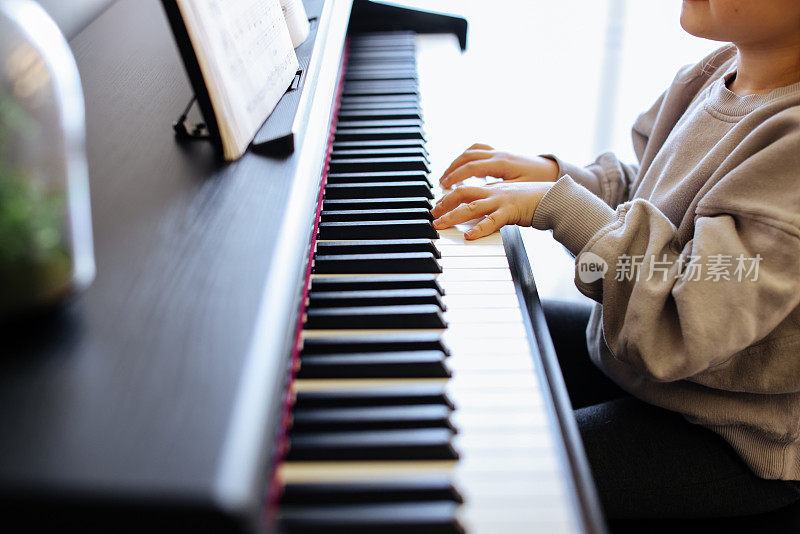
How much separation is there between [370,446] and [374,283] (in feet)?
0.97

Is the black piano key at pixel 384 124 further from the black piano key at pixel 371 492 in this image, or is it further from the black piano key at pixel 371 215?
the black piano key at pixel 371 492

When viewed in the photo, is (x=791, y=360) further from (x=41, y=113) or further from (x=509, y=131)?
(x=509, y=131)

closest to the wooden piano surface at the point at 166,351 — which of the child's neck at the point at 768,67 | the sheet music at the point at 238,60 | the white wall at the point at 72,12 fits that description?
the sheet music at the point at 238,60

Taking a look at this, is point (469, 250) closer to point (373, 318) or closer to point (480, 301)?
point (480, 301)

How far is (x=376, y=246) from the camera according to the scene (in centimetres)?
98

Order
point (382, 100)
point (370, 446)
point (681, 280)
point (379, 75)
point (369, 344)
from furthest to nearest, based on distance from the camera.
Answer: point (379, 75)
point (382, 100)
point (681, 280)
point (369, 344)
point (370, 446)

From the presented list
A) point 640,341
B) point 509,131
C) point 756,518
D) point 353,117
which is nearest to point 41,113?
point 640,341

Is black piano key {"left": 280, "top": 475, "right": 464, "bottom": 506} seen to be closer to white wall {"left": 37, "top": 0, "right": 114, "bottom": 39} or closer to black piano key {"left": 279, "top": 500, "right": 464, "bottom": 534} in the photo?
black piano key {"left": 279, "top": 500, "right": 464, "bottom": 534}

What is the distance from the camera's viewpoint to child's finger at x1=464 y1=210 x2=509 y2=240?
1.06 meters

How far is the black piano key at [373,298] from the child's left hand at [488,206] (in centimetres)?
21

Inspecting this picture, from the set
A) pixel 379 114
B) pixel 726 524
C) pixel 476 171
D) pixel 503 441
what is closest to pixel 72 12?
pixel 379 114

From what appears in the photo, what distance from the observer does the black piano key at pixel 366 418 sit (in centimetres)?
67

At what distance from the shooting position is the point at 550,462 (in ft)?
2.19

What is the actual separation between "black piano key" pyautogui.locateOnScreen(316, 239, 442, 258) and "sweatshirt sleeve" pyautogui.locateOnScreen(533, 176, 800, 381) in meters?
0.23
